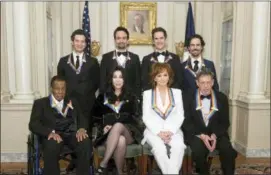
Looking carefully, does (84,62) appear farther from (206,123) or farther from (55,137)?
(206,123)

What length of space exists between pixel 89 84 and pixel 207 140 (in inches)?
74.3

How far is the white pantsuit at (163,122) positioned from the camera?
131 inches

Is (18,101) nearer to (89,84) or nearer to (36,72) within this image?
(36,72)

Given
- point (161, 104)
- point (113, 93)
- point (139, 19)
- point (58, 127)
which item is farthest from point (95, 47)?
point (161, 104)

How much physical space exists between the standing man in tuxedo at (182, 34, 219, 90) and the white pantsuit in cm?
56

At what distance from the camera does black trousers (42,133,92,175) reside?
332 centimetres

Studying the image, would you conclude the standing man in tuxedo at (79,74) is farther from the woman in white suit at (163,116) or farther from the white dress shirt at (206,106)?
the white dress shirt at (206,106)

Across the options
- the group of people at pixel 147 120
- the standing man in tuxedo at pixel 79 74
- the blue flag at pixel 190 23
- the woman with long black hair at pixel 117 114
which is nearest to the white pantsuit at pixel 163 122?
the group of people at pixel 147 120

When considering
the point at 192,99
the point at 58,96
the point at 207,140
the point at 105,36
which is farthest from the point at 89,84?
the point at 105,36

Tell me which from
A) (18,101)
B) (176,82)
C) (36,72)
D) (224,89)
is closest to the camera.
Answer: (176,82)

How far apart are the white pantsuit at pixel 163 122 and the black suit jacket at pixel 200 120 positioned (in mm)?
86

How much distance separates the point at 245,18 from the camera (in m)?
5.55

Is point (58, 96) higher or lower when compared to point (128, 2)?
lower

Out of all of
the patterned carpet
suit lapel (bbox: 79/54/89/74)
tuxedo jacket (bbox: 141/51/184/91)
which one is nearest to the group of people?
tuxedo jacket (bbox: 141/51/184/91)
